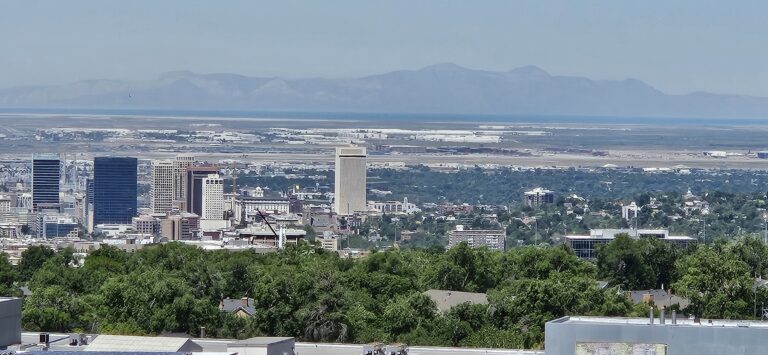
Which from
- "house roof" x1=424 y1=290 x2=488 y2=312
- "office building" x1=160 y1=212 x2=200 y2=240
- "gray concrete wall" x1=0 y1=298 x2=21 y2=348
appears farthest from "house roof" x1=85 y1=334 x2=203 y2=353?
"office building" x1=160 y1=212 x2=200 y2=240

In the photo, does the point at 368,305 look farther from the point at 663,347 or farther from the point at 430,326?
the point at 663,347

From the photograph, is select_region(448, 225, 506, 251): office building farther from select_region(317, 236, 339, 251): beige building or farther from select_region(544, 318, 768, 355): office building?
select_region(544, 318, 768, 355): office building

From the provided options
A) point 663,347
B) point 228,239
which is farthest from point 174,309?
point 228,239

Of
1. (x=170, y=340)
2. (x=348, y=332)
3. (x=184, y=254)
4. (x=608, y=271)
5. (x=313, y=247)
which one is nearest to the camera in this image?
(x=170, y=340)

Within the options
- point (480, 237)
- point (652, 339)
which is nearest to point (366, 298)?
point (652, 339)

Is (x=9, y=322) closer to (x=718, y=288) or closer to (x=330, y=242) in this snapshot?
(x=718, y=288)

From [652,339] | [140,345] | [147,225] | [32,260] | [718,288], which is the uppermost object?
[652,339]
